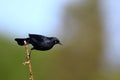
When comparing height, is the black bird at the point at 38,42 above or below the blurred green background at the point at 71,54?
above

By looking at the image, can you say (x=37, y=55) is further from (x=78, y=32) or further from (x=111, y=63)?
(x=78, y=32)

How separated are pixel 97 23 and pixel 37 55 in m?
1.78

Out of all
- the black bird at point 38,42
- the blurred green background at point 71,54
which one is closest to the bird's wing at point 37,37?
the black bird at point 38,42

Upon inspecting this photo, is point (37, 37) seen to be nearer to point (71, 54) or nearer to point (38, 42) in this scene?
point (38, 42)

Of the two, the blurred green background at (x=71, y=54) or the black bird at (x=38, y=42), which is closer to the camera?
the black bird at (x=38, y=42)

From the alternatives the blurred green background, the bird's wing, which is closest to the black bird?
the bird's wing

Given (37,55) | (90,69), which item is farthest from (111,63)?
(37,55)

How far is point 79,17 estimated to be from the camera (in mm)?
5602

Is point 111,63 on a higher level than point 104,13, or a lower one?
lower

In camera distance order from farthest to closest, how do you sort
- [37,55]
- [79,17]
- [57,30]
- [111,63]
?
[79,17]
[57,30]
[111,63]
[37,55]

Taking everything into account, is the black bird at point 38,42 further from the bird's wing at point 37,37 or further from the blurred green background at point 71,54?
the blurred green background at point 71,54

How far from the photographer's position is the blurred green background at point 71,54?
12.5 feet

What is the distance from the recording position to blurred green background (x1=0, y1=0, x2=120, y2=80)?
3.79 meters

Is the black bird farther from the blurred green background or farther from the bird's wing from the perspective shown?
the blurred green background
